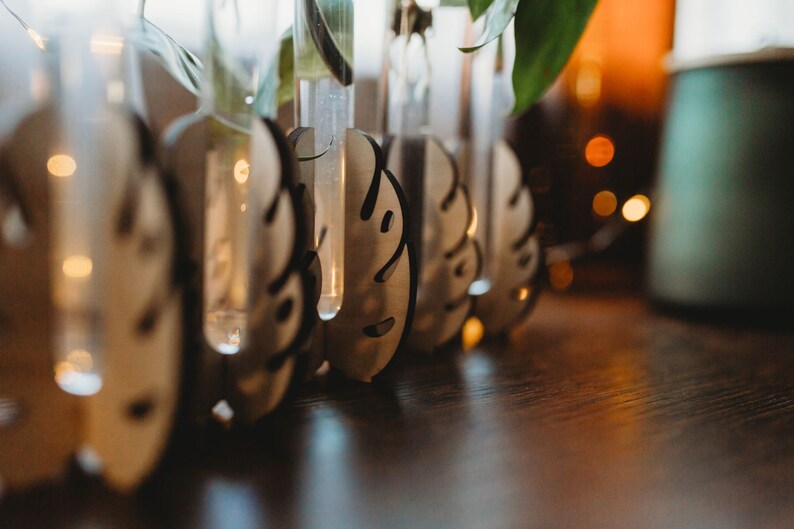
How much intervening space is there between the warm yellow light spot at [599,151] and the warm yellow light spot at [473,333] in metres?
0.54

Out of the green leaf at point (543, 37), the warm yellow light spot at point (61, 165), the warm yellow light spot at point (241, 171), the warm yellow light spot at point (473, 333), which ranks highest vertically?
the green leaf at point (543, 37)

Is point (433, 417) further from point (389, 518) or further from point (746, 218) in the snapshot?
point (746, 218)

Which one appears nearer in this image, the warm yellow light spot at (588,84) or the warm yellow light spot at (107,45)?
the warm yellow light spot at (107,45)

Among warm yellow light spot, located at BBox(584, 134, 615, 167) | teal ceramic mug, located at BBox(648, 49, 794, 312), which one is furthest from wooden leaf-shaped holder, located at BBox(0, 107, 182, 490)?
warm yellow light spot, located at BBox(584, 134, 615, 167)

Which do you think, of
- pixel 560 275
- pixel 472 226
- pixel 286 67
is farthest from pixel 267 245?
pixel 560 275

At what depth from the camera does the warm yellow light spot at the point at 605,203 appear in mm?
1122

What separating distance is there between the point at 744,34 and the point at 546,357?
0.65 m

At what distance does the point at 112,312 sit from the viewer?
26cm

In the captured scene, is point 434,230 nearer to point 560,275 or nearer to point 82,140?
point 82,140

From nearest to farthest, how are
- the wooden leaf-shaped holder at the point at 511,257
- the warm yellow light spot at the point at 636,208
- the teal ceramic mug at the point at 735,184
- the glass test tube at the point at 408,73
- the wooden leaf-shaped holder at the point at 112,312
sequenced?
the wooden leaf-shaped holder at the point at 112,312 → the glass test tube at the point at 408,73 → the wooden leaf-shaped holder at the point at 511,257 → the teal ceramic mug at the point at 735,184 → the warm yellow light spot at the point at 636,208

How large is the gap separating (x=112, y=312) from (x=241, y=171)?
4.8 inches

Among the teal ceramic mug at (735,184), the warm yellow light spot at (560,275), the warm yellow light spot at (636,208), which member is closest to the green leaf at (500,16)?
the teal ceramic mug at (735,184)

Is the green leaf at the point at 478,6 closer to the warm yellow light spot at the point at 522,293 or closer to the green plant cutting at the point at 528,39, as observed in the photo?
the green plant cutting at the point at 528,39

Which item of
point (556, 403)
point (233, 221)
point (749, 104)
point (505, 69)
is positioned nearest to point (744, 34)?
point (749, 104)
